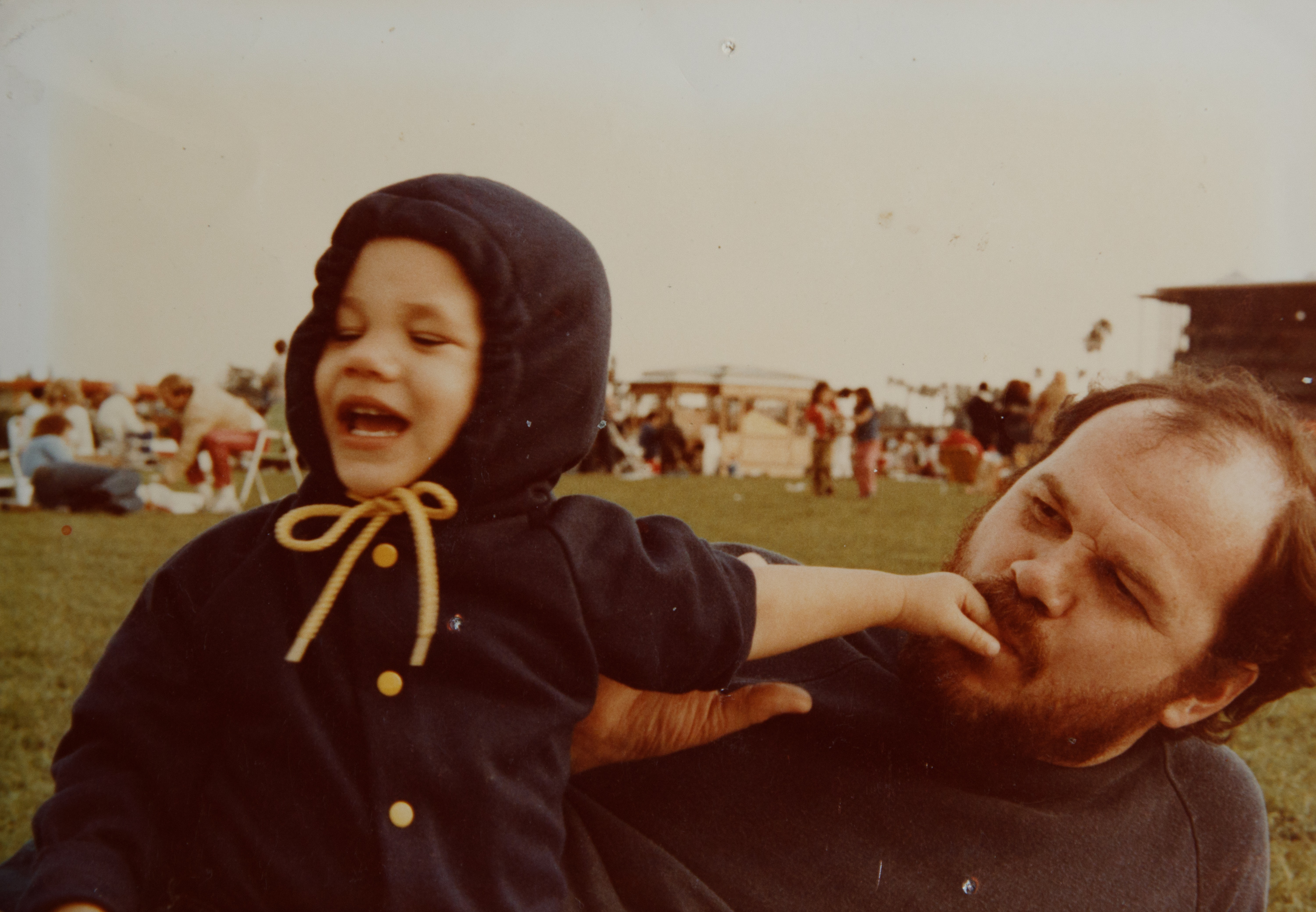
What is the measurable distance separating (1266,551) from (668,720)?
3.27 ft

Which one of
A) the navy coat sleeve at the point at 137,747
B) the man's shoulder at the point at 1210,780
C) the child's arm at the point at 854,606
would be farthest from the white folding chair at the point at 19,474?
the man's shoulder at the point at 1210,780

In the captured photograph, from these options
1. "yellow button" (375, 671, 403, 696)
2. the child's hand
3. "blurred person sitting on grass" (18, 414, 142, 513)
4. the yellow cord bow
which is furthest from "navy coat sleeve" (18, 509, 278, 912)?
"blurred person sitting on grass" (18, 414, 142, 513)

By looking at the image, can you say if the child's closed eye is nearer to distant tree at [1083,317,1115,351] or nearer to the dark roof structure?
distant tree at [1083,317,1115,351]

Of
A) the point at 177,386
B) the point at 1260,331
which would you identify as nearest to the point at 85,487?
the point at 177,386

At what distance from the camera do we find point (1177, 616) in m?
1.47

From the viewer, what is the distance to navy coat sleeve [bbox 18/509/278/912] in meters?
1.07

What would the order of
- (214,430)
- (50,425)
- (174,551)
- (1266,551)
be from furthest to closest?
(50,425) → (214,430) → (174,551) → (1266,551)

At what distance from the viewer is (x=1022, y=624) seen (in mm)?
1429

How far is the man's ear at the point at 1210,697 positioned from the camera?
5.15 feet

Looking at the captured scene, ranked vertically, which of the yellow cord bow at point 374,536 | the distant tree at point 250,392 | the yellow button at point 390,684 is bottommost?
the distant tree at point 250,392

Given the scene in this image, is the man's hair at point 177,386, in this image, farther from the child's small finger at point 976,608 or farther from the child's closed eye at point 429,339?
the child's small finger at point 976,608

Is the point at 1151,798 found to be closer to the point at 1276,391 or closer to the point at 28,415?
the point at 1276,391

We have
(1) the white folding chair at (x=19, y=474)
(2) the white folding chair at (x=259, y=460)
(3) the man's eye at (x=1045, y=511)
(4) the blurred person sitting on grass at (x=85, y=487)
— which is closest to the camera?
(3) the man's eye at (x=1045, y=511)

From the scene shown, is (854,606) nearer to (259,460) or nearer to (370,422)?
(370,422)
